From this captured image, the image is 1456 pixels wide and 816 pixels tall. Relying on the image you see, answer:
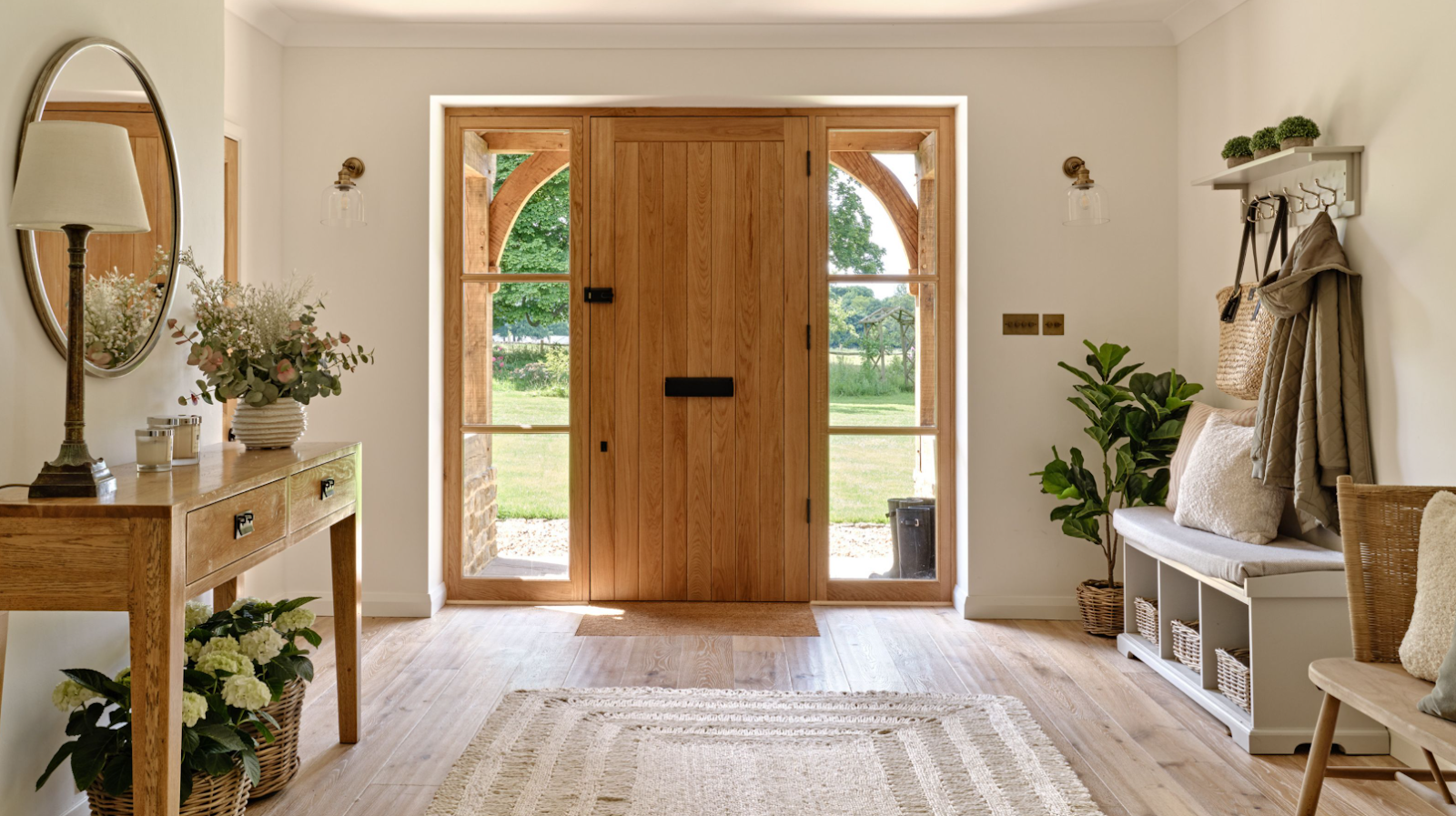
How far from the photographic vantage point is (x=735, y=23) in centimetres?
398

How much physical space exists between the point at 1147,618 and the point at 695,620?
1.77 m

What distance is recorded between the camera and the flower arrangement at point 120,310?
223 centimetres

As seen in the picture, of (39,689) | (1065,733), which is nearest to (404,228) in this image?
(39,689)

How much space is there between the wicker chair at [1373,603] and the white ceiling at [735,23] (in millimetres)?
2428

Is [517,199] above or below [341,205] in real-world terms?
above

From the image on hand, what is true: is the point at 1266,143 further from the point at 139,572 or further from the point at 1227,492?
the point at 139,572

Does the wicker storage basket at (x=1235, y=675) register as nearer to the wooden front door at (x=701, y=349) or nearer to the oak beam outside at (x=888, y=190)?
the wooden front door at (x=701, y=349)

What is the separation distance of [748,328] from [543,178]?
1.16 metres

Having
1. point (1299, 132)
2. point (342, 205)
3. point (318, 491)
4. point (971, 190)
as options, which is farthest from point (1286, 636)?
point (342, 205)

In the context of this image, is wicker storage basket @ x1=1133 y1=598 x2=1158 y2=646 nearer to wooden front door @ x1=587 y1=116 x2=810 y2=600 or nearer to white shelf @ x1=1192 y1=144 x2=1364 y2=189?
wooden front door @ x1=587 y1=116 x2=810 y2=600

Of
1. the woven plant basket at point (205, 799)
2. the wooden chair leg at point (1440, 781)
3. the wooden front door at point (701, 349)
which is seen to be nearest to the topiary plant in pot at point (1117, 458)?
the wooden front door at point (701, 349)

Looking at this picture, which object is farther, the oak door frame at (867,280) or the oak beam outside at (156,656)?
the oak door frame at (867,280)

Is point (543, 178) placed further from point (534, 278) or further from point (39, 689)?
point (39, 689)

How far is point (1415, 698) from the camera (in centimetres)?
190
